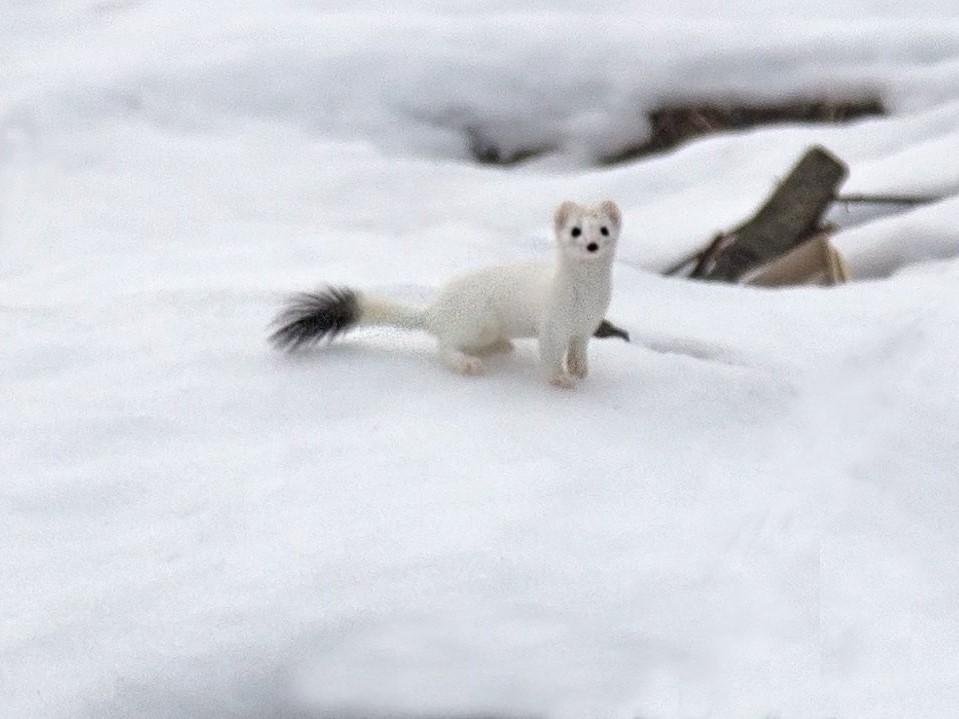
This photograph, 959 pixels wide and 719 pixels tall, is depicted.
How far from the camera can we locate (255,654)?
1.45 meters

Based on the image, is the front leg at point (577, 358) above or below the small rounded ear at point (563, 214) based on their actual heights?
below

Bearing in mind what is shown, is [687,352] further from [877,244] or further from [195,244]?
[195,244]

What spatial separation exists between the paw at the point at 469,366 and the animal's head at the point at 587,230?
0.87ft

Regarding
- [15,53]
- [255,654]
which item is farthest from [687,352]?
[15,53]

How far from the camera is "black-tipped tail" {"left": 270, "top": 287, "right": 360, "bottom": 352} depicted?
2.11 meters

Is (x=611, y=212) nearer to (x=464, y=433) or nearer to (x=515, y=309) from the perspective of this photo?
(x=515, y=309)

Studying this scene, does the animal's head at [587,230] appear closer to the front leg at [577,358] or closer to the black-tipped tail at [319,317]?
the front leg at [577,358]

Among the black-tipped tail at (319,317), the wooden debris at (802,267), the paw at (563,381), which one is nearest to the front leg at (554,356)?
the paw at (563,381)

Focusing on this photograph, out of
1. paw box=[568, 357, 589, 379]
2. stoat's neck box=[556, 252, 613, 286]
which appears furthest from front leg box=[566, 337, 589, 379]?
stoat's neck box=[556, 252, 613, 286]

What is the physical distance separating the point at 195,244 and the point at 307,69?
3.52 feet

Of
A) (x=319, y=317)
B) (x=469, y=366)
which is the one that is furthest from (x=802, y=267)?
(x=319, y=317)

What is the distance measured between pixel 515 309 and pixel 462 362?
13 centimetres

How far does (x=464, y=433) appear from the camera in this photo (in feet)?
6.19

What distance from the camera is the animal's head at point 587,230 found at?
74.1 inches
